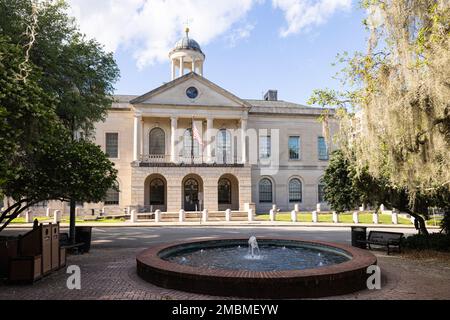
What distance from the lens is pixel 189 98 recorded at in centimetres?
3903

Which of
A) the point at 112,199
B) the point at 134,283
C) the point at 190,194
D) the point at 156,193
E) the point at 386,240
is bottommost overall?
the point at 134,283

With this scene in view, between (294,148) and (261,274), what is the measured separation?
37.1 meters

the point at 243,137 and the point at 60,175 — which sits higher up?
the point at 243,137

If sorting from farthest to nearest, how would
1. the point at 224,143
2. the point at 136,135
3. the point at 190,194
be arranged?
1. the point at 224,143
2. the point at 190,194
3. the point at 136,135

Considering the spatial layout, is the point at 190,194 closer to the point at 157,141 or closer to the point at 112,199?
the point at 157,141

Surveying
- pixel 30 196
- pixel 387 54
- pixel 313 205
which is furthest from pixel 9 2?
pixel 313 205

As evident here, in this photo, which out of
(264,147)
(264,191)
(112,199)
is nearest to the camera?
(112,199)

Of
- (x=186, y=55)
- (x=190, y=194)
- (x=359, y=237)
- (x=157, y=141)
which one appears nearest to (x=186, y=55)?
(x=186, y=55)

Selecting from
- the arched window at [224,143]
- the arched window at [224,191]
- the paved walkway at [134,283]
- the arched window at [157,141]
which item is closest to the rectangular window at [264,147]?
the arched window at [224,143]

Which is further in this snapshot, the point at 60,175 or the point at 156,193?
the point at 156,193

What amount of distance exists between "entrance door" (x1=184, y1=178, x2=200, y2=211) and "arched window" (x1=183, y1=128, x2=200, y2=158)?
3.10 meters

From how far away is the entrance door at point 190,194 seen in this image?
40.3 metres

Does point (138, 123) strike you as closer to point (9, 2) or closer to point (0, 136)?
point (9, 2)

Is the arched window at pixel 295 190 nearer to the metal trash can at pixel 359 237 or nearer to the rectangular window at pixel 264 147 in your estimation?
the rectangular window at pixel 264 147
